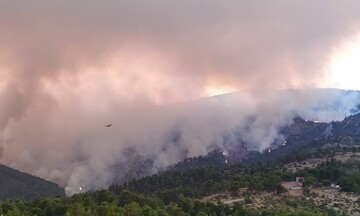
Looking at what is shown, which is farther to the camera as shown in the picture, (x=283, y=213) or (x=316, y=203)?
(x=316, y=203)

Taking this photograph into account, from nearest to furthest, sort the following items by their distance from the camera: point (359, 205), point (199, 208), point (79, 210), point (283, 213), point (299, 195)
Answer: point (79, 210) < point (283, 213) < point (199, 208) < point (359, 205) < point (299, 195)

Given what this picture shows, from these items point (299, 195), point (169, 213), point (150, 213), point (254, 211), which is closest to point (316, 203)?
point (299, 195)

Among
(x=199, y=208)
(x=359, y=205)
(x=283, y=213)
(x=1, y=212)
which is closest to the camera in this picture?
(x=283, y=213)

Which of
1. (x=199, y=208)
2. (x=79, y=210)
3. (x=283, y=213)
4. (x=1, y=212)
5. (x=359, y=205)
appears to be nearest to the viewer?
(x=79, y=210)

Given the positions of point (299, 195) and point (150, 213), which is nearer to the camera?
point (150, 213)

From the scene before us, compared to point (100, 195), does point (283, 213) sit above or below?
below

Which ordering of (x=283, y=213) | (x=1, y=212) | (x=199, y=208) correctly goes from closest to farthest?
(x=283, y=213) → (x=1, y=212) → (x=199, y=208)

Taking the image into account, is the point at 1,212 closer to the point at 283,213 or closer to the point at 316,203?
the point at 283,213

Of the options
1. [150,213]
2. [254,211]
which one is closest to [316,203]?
[254,211]

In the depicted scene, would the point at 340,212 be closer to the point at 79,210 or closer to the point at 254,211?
the point at 254,211
